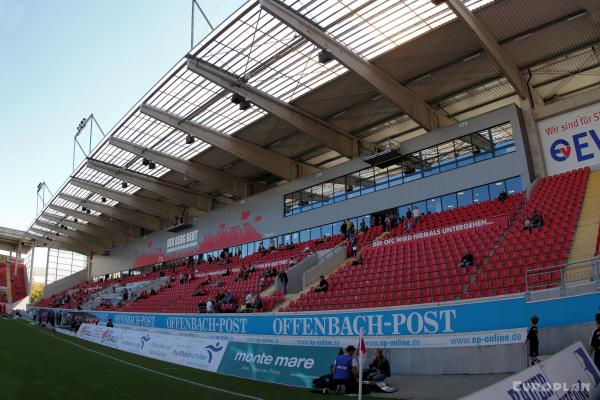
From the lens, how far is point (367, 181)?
27172 mm

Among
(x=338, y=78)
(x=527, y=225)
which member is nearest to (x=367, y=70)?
(x=338, y=78)

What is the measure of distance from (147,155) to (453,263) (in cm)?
2316

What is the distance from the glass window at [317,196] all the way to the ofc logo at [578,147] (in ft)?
45.5

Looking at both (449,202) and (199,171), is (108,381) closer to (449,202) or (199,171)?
(449,202)

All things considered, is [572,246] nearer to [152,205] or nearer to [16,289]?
[152,205]

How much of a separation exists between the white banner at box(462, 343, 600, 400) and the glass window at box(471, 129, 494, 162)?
1648cm

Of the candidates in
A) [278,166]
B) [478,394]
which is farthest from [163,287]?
→ [478,394]

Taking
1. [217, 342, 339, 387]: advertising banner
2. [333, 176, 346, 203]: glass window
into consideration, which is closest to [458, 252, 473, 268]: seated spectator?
[217, 342, 339, 387]: advertising banner

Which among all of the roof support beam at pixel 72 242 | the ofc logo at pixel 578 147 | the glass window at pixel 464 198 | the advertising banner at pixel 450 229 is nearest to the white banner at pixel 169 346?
the advertising banner at pixel 450 229

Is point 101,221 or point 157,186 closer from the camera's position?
point 157,186

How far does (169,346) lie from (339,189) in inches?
631

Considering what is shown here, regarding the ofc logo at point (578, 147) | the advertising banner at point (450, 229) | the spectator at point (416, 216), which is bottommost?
the advertising banner at point (450, 229)

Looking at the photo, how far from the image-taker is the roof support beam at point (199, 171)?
31422mm

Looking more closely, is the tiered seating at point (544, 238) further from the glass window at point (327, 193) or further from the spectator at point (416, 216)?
the glass window at point (327, 193)
